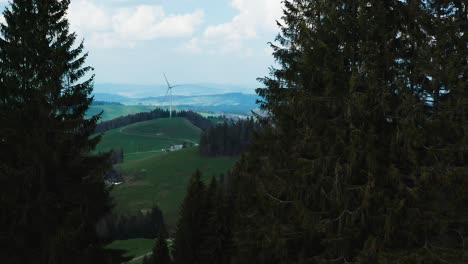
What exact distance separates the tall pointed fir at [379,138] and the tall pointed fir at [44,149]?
8.40 metres

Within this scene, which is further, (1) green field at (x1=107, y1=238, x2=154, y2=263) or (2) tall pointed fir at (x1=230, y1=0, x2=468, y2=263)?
(1) green field at (x1=107, y1=238, x2=154, y2=263)

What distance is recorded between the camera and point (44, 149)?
18.0 metres

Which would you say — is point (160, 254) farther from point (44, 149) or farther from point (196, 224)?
point (44, 149)

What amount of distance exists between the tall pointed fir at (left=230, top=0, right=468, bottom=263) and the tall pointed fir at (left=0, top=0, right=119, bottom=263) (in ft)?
27.6

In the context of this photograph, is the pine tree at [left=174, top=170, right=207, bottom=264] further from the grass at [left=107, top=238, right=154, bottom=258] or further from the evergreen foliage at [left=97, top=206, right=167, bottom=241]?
the evergreen foliage at [left=97, top=206, right=167, bottom=241]

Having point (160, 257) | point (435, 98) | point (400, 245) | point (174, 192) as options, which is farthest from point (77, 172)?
point (174, 192)

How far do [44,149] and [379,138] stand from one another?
510 inches

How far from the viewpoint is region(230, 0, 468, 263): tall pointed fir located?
14.4m

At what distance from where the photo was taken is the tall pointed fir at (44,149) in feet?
59.1

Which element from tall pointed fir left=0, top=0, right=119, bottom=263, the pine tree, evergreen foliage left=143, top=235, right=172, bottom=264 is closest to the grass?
evergreen foliage left=143, top=235, right=172, bottom=264

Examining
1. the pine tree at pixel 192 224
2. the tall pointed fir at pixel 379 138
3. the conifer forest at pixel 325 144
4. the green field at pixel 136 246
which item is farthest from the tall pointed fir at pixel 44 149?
the green field at pixel 136 246

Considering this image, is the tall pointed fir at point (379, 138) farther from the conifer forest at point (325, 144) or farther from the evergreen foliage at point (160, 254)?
the evergreen foliage at point (160, 254)

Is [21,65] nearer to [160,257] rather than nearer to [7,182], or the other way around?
[7,182]

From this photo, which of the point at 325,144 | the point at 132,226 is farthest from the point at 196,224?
the point at 132,226
